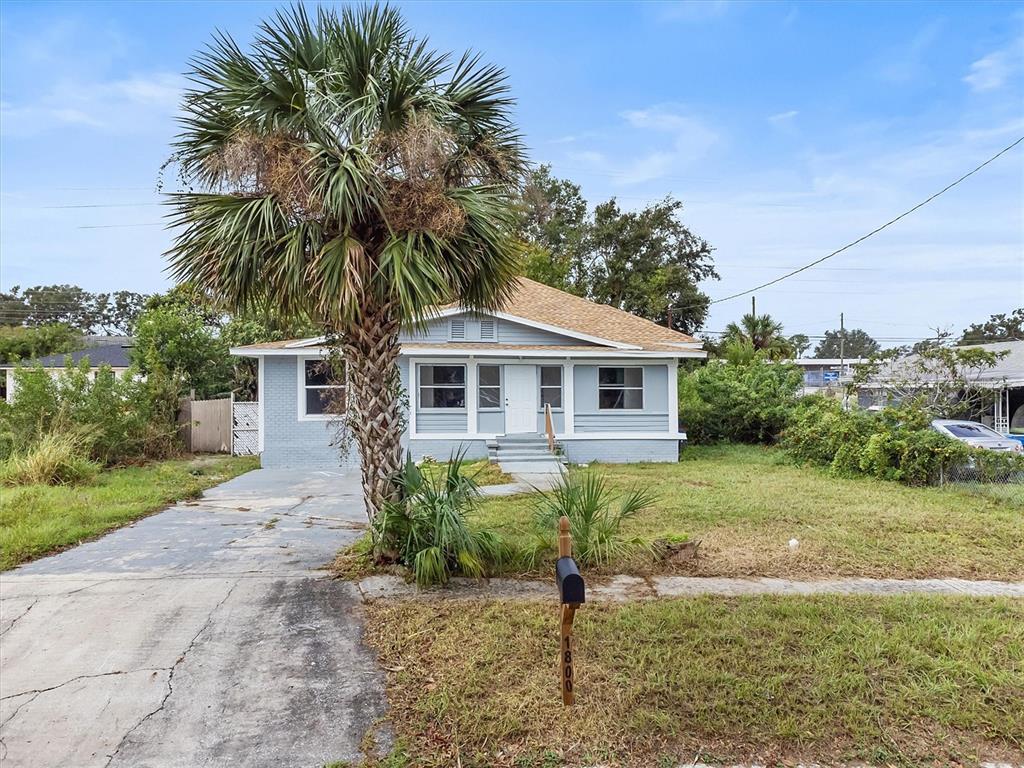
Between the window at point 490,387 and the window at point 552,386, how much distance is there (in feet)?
3.94

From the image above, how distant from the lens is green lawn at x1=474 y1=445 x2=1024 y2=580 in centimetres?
614

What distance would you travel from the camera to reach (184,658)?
416cm

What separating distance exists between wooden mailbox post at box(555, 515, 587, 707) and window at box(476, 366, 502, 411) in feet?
41.5

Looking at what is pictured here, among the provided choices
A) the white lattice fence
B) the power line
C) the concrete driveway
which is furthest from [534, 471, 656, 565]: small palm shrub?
the white lattice fence

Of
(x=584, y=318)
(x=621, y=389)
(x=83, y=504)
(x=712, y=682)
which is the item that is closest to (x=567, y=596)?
(x=712, y=682)

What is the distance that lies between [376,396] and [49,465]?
8.61 metres

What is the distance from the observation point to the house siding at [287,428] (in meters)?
15.2

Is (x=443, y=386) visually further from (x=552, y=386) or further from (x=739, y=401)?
(x=739, y=401)

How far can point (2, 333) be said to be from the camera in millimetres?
38656

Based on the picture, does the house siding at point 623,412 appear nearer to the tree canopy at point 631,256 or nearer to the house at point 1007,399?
the house at point 1007,399

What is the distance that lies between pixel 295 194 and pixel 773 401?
1591 cm

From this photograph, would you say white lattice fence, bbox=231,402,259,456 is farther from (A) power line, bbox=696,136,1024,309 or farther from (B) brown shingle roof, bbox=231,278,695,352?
(A) power line, bbox=696,136,1024,309

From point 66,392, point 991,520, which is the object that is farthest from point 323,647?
point 66,392

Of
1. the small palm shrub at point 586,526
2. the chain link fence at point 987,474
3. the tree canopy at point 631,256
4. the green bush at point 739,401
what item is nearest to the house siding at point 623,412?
the green bush at point 739,401
